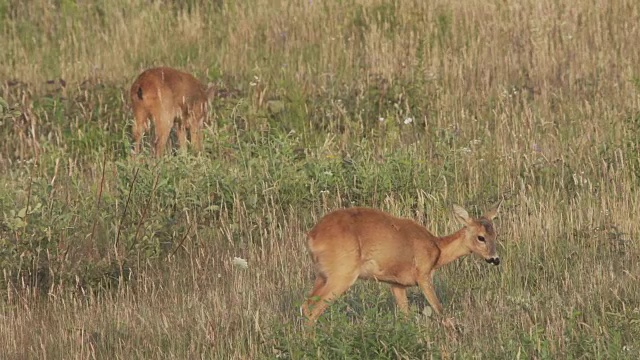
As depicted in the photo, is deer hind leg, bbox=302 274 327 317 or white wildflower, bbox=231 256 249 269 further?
white wildflower, bbox=231 256 249 269

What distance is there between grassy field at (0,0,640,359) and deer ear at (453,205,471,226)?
0.45 metres

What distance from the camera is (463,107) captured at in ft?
43.6

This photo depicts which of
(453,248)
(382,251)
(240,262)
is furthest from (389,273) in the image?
(240,262)

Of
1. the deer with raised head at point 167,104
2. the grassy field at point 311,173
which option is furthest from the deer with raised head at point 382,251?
the deer with raised head at point 167,104

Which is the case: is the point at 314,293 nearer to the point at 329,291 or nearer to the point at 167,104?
the point at 329,291

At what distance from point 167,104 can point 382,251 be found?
5.45m

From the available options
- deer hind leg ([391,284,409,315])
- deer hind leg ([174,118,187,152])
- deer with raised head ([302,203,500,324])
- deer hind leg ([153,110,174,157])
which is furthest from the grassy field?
deer hind leg ([153,110,174,157])

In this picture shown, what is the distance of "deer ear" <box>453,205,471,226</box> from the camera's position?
27.9ft

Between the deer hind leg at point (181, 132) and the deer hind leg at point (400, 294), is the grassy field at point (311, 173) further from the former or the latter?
the deer hind leg at point (181, 132)

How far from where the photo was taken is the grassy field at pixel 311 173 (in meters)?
7.77

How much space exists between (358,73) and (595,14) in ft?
10.1

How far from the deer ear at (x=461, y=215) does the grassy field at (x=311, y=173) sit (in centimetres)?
45

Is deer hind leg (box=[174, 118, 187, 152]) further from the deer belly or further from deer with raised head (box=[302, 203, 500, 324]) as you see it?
the deer belly

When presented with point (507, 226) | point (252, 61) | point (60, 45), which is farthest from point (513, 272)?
point (60, 45)
